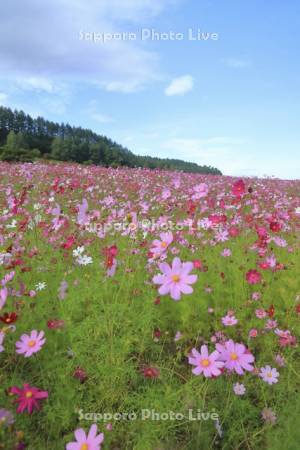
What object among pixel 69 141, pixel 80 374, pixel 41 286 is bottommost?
pixel 80 374

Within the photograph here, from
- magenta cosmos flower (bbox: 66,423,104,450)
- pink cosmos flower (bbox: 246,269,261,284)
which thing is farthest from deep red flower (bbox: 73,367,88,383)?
pink cosmos flower (bbox: 246,269,261,284)

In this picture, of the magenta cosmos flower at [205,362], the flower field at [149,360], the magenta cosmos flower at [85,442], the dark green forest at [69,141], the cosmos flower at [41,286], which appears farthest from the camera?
the dark green forest at [69,141]

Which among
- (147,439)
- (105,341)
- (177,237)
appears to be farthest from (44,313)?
(177,237)

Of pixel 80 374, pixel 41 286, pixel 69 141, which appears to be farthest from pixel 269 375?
pixel 69 141

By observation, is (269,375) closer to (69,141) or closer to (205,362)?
(205,362)

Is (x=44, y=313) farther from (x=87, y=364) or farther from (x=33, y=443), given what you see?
(x=33, y=443)

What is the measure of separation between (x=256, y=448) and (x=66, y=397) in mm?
958

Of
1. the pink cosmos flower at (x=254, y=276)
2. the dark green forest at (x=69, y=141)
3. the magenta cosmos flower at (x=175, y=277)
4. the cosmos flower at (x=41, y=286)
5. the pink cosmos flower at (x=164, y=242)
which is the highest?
the dark green forest at (x=69, y=141)

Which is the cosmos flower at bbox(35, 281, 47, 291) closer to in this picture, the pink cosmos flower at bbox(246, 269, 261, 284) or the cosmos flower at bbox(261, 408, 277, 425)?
the pink cosmos flower at bbox(246, 269, 261, 284)

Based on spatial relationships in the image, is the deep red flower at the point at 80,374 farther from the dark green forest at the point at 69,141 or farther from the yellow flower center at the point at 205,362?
the dark green forest at the point at 69,141

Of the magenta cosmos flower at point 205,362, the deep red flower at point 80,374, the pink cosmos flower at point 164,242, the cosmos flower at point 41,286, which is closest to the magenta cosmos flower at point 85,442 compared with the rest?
the magenta cosmos flower at point 205,362

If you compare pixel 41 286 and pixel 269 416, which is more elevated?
pixel 41 286

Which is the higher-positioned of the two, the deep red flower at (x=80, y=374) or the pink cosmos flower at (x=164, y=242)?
the pink cosmos flower at (x=164, y=242)

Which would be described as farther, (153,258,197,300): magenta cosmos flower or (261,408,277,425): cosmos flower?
(261,408,277,425): cosmos flower
